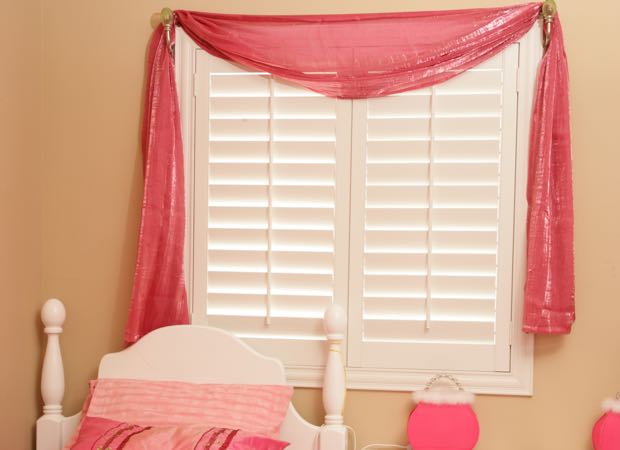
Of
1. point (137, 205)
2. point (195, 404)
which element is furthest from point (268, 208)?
point (195, 404)

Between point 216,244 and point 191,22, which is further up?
point 191,22

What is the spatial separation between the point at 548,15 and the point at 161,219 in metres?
1.45

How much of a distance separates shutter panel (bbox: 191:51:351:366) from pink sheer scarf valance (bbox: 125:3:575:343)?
76mm

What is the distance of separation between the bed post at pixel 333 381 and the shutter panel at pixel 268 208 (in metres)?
0.14

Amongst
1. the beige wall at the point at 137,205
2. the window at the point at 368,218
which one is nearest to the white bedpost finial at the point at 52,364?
the beige wall at the point at 137,205

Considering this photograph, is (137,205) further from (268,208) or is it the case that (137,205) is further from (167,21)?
(167,21)

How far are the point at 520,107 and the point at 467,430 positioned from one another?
3.51 feet

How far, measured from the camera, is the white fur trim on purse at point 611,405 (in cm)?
208

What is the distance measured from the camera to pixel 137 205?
2.39 meters

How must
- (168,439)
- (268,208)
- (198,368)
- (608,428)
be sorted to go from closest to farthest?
1. (168,439)
2. (608,428)
3. (198,368)
4. (268,208)

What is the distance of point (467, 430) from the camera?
6.95 feet

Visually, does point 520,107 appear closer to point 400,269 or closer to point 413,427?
point 400,269

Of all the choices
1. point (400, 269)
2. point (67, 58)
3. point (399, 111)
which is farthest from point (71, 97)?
point (400, 269)

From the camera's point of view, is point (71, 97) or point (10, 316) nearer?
point (10, 316)
